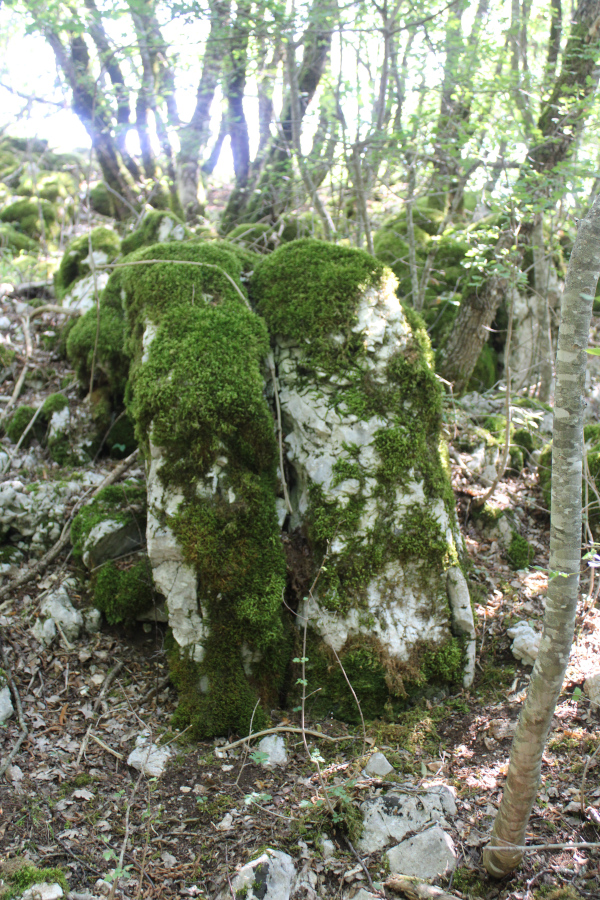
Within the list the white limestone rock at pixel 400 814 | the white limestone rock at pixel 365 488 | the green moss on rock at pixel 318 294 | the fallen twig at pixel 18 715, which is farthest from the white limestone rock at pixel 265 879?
the green moss on rock at pixel 318 294

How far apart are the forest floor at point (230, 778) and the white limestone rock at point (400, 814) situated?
2.9 inches

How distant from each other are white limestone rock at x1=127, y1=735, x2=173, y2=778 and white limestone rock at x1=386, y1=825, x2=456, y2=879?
1455 millimetres

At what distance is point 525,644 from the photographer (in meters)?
4.01

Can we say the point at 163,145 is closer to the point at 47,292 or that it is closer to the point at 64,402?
the point at 47,292

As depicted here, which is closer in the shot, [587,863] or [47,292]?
[587,863]

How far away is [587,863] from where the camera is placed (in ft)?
8.61

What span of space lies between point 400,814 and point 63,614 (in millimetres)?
2894

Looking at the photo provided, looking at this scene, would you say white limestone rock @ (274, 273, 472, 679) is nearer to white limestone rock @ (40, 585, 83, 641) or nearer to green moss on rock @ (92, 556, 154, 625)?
green moss on rock @ (92, 556, 154, 625)

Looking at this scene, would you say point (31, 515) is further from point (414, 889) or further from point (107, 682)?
point (414, 889)

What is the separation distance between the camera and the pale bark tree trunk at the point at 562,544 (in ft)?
7.25

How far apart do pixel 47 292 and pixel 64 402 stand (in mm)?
3229

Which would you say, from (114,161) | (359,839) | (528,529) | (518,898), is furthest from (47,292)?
(518,898)

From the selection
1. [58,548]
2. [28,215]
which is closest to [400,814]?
[58,548]

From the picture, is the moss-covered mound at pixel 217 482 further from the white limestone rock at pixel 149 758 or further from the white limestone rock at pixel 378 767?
the white limestone rock at pixel 378 767
